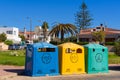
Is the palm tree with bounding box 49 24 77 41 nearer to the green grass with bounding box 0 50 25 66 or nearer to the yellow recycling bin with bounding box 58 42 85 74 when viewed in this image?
the green grass with bounding box 0 50 25 66

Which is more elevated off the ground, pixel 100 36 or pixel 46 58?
pixel 100 36

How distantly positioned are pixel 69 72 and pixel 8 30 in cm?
10971

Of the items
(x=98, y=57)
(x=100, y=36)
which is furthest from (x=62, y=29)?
(x=98, y=57)

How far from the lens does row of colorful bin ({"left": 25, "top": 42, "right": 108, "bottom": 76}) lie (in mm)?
15141

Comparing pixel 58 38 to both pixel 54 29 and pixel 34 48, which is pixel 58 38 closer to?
pixel 54 29

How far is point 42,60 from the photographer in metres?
15.2

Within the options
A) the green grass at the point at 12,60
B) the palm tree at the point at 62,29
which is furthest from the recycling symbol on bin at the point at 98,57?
the palm tree at the point at 62,29

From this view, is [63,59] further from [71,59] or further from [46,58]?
[46,58]

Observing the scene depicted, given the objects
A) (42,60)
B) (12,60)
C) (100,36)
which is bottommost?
(42,60)

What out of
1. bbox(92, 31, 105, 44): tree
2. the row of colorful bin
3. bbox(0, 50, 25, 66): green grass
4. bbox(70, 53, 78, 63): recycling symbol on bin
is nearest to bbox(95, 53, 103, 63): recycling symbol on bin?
the row of colorful bin

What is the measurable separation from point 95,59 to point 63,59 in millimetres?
1824

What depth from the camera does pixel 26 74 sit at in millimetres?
15812

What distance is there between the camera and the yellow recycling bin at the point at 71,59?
15.7 metres

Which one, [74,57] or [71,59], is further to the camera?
[74,57]
